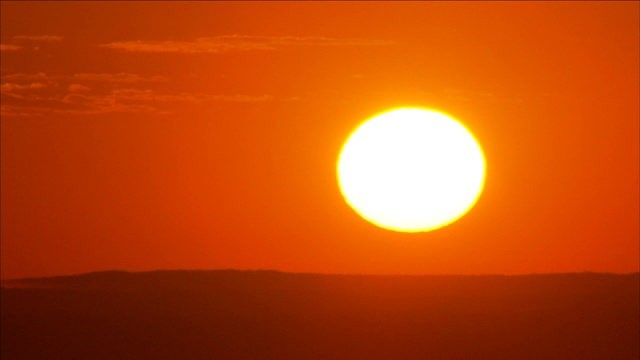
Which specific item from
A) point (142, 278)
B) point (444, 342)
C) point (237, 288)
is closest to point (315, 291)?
point (237, 288)

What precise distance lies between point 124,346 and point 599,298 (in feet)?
33.3

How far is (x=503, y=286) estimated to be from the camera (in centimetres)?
3900

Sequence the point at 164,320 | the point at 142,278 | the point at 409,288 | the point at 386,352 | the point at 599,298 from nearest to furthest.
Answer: the point at 386,352
the point at 164,320
the point at 599,298
the point at 409,288
the point at 142,278

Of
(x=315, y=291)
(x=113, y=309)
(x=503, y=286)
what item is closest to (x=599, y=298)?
(x=503, y=286)

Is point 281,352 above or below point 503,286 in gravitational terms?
below

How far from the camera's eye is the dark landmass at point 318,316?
2961cm

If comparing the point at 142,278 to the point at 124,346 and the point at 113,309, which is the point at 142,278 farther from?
the point at 124,346

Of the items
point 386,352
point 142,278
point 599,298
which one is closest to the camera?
point 386,352

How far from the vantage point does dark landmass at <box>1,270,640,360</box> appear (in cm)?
2961

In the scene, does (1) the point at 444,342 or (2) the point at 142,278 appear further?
(2) the point at 142,278

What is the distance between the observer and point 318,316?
111 ft

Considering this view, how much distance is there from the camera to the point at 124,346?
30.2m

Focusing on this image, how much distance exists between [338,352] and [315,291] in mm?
9920

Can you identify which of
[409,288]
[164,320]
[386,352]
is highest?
[409,288]
